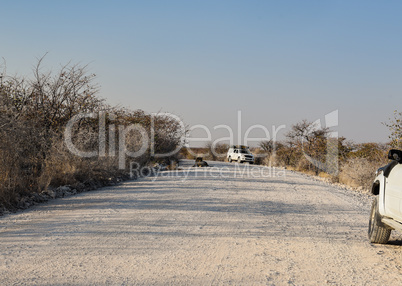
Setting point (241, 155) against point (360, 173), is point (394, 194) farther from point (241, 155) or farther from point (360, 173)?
point (241, 155)

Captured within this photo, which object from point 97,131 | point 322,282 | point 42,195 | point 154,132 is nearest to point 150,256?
point 322,282

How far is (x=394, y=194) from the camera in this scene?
20.5 ft

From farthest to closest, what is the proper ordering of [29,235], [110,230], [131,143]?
1. [131,143]
2. [110,230]
3. [29,235]

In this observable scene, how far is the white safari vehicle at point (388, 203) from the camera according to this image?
6.13 m

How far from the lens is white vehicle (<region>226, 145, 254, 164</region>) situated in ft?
143

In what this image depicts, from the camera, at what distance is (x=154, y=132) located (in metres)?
29.2

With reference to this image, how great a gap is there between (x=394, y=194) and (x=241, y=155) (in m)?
37.6

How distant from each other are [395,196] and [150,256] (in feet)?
11.9

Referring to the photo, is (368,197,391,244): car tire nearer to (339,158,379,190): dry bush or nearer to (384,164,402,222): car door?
(384,164,402,222): car door

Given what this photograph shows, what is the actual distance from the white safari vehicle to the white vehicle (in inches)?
1421

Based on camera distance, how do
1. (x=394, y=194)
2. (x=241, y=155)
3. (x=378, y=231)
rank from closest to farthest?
(x=394, y=194) < (x=378, y=231) < (x=241, y=155)

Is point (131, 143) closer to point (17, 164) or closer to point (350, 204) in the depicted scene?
point (17, 164)

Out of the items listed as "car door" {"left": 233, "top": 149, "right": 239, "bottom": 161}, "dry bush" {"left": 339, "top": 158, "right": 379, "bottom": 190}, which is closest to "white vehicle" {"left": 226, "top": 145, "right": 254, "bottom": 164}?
"car door" {"left": 233, "top": 149, "right": 239, "bottom": 161}

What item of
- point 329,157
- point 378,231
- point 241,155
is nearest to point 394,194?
point 378,231
